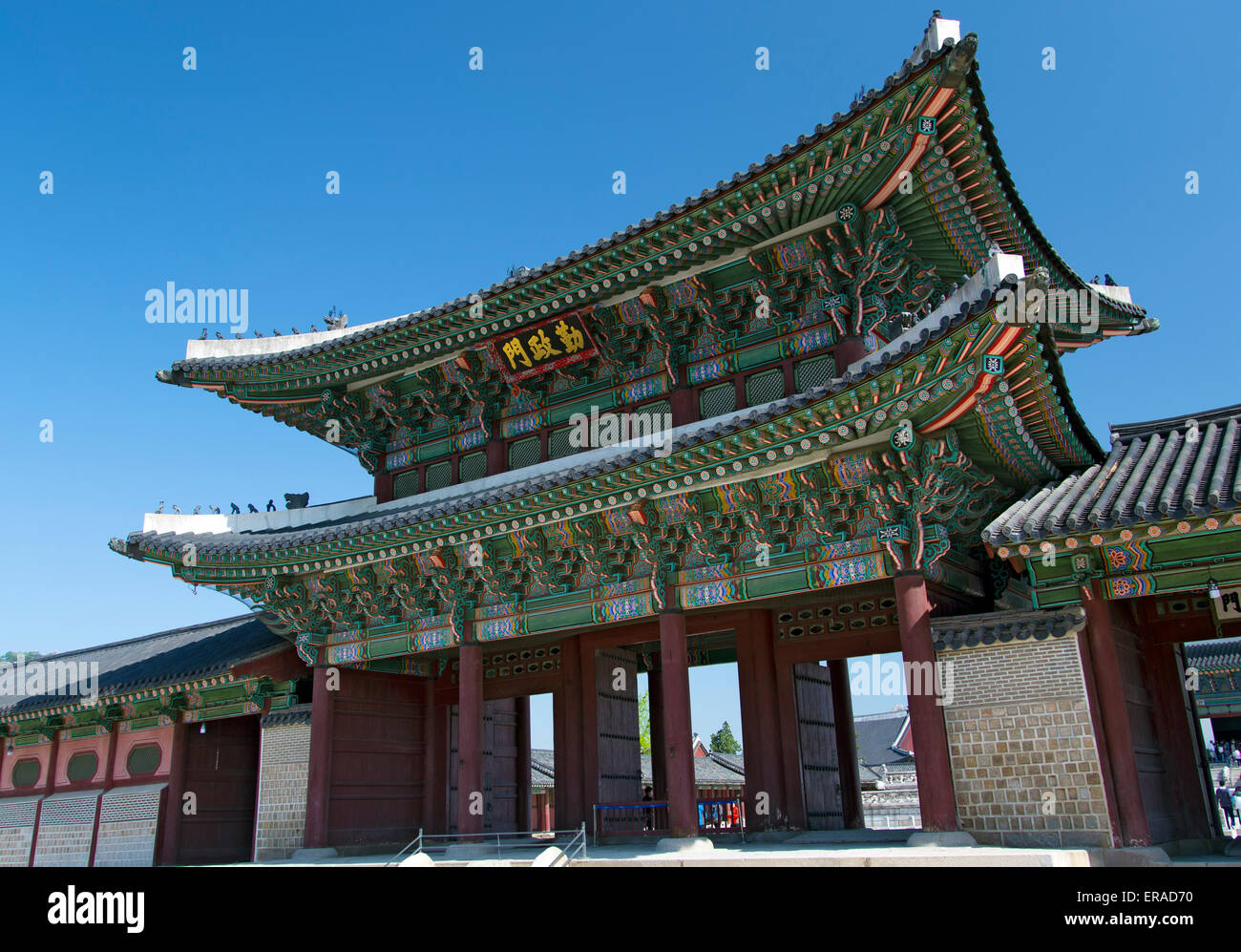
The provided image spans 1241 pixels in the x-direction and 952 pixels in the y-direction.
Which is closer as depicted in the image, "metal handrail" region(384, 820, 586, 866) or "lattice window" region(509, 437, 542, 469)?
"metal handrail" region(384, 820, 586, 866)

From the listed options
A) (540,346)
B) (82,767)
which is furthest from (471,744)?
(82,767)

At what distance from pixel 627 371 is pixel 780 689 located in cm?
599

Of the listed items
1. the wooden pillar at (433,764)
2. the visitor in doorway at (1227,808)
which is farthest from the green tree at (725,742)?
the wooden pillar at (433,764)

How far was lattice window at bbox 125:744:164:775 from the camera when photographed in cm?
2036

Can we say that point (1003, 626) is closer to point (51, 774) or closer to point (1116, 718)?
point (1116, 718)

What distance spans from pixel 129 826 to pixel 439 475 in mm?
10272

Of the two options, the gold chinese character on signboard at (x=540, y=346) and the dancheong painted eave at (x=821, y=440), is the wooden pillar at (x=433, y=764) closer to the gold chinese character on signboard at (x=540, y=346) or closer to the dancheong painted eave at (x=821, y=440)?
the dancheong painted eave at (x=821, y=440)

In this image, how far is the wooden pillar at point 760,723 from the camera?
14.4 metres

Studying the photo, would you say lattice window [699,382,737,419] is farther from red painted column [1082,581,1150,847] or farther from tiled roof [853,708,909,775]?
tiled roof [853,708,909,775]

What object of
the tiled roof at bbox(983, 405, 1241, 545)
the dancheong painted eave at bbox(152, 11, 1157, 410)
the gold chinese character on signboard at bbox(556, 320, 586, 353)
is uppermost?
the dancheong painted eave at bbox(152, 11, 1157, 410)

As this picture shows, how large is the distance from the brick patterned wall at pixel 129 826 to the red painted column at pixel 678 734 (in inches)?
491

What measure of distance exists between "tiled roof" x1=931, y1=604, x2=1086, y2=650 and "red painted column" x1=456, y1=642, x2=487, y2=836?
777 cm

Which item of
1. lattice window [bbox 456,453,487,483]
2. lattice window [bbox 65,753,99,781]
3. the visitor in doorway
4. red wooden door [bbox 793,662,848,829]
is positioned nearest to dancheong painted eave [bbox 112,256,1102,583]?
lattice window [bbox 456,453,487,483]

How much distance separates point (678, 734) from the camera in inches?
529
